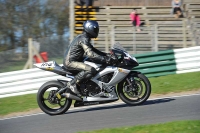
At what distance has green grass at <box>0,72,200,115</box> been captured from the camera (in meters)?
11.3

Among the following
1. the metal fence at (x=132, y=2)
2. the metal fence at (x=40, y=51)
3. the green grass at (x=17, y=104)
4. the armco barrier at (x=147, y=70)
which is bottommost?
the green grass at (x=17, y=104)

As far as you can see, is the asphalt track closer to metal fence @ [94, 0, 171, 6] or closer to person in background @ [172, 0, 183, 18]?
person in background @ [172, 0, 183, 18]

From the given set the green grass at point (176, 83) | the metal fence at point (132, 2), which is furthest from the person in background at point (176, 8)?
the green grass at point (176, 83)

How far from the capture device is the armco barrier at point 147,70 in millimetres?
13461

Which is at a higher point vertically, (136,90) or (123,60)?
(123,60)

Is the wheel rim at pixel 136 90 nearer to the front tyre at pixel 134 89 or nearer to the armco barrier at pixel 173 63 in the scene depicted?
the front tyre at pixel 134 89

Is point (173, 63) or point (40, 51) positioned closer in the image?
point (173, 63)

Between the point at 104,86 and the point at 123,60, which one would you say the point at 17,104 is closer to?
the point at 104,86

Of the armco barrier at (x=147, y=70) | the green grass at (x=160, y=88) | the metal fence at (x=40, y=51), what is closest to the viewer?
the green grass at (x=160, y=88)

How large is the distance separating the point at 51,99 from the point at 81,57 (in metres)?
1.10

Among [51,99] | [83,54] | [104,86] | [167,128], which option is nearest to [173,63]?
[104,86]

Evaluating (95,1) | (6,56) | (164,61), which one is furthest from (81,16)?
(164,61)

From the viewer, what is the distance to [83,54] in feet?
31.1

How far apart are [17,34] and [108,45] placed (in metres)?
12.7
